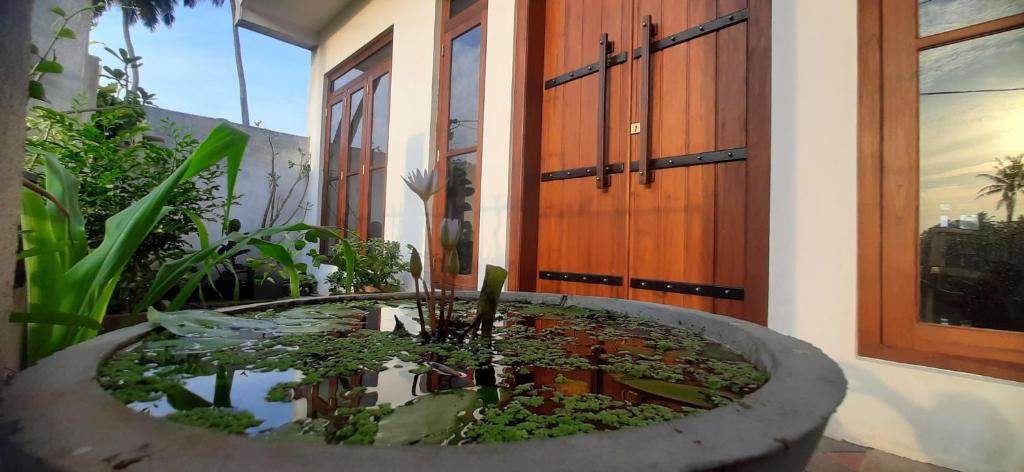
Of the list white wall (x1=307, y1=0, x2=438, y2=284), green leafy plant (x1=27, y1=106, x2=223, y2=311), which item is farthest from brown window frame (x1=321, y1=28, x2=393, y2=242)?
green leafy plant (x1=27, y1=106, x2=223, y2=311)

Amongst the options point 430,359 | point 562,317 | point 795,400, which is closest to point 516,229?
point 562,317

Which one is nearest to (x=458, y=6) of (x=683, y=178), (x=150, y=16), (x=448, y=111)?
(x=448, y=111)

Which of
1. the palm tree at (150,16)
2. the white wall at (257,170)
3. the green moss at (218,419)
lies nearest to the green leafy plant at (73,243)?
the green moss at (218,419)

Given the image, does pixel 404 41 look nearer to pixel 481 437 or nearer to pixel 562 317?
pixel 562 317

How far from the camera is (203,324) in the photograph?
81 centimetres

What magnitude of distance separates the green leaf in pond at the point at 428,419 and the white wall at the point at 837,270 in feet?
4.89

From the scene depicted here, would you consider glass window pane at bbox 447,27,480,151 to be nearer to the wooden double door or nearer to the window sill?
the wooden double door

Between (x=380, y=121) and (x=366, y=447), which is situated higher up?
(x=380, y=121)

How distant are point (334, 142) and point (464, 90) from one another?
10.5 feet

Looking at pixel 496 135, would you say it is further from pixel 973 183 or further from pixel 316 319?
pixel 973 183

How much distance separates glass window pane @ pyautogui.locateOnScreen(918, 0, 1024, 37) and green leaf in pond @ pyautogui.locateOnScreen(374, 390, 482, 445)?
1790 mm

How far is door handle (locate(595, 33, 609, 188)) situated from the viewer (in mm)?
2400

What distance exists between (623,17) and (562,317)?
1.93 m

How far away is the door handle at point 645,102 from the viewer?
2.18 meters
